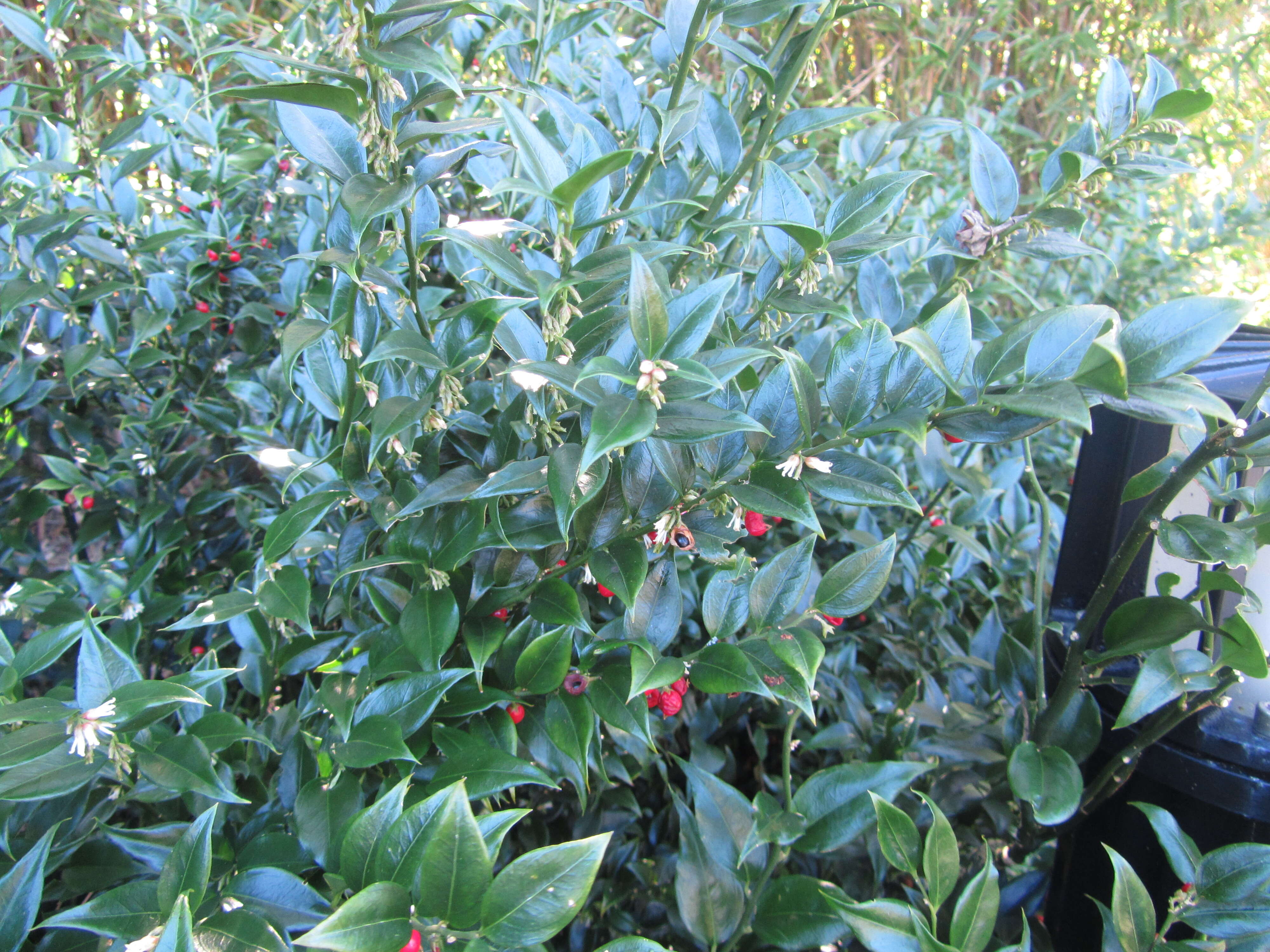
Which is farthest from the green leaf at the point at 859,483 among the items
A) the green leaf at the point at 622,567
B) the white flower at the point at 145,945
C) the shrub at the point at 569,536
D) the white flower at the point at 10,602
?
the white flower at the point at 10,602

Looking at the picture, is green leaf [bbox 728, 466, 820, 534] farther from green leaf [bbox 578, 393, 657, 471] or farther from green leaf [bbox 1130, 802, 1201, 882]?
green leaf [bbox 1130, 802, 1201, 882]

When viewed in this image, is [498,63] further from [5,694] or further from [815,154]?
[5,694]

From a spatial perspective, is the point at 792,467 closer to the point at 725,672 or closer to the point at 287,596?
the point at 725,672

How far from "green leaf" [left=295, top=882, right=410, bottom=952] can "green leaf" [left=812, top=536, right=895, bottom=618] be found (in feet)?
1.15

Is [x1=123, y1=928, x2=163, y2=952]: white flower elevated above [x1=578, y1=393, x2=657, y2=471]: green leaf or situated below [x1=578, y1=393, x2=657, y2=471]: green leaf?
below

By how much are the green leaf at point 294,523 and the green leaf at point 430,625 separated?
10cm

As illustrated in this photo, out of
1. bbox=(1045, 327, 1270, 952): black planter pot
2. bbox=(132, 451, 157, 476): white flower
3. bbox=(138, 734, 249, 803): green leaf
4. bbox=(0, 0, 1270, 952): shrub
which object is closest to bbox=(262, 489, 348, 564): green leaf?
bbox=(0, 0, 1270, 952): shrub

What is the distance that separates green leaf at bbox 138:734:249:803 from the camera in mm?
472

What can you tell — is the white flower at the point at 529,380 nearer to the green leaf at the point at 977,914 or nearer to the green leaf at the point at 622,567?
the green leaf at the point at 622,567

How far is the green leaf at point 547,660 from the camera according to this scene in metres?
0.55

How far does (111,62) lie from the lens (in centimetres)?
101

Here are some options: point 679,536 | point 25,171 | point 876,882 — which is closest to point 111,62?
point 25,171

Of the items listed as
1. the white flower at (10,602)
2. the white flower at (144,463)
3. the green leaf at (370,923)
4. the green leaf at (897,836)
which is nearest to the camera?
the green leaf at (370,923)

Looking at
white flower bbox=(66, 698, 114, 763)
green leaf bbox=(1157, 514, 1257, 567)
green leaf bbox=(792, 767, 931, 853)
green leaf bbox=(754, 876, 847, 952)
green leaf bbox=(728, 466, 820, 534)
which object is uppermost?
green leaf bbox=(728, 466, 820, 534)
